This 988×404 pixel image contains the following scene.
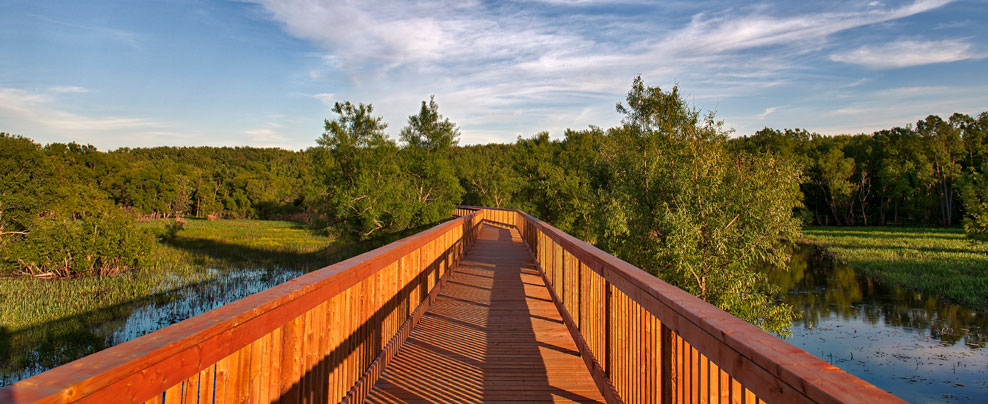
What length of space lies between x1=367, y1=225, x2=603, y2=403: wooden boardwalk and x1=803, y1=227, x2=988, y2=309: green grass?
25031 millimetres

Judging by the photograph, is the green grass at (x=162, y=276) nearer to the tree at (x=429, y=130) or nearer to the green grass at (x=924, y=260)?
the tree at (x=429, y=130)

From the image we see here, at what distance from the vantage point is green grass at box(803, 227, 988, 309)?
23.7 meters

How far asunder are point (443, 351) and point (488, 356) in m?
0.45

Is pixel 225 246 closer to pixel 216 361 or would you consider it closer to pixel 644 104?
pixel 644 104

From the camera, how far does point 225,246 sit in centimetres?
3759

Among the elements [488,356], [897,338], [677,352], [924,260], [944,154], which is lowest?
[897,338]

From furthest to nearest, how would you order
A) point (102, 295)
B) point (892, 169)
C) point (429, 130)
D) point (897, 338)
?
point (892, 169), point (429, 130), point (102, 295), point (897, 338)

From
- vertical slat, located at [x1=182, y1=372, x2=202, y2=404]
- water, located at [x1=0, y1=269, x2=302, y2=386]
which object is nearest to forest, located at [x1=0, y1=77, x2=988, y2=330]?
water, located at [x1=0, y1=269, x2=302, y2=386]

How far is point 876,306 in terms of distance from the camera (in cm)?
2192

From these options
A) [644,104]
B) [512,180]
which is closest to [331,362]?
[644,104]

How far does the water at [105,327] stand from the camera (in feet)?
43.2

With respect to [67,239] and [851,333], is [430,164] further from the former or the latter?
[851,333]

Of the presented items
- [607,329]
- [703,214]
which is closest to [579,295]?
[607,329]

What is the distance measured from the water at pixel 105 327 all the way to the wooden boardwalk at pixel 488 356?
1018 cm
